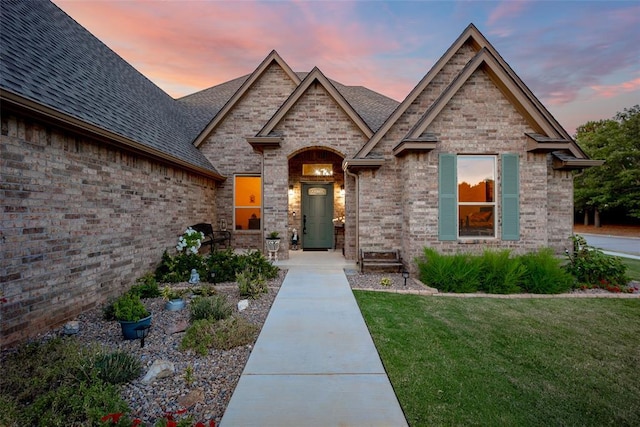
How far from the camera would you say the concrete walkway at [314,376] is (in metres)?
2.41

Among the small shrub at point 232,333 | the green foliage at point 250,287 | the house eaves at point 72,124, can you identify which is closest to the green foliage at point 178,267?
the green foliage at point 250,287

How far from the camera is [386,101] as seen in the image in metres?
14.3

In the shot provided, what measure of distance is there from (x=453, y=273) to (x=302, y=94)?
697 centimetres

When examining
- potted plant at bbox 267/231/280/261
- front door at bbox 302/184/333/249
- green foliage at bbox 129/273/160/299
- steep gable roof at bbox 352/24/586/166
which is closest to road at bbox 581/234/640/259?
steep gable roof at bbox 352/24/586/166

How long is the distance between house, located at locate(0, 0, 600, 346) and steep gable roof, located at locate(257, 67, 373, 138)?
46 millimetres

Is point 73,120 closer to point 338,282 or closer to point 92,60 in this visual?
point 92,60

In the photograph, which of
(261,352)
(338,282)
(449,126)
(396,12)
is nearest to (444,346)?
(261,352)

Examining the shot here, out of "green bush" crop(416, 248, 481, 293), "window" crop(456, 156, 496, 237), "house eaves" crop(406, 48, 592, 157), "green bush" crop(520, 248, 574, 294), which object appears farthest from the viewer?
"window" crop(456, 156, 496, 237)

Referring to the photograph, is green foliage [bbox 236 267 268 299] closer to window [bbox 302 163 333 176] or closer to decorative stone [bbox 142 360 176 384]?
decorative stone [bbox 142 360 176 384]

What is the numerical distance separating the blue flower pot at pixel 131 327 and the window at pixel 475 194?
7.00 meters

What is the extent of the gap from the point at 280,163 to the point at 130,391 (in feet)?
24.4

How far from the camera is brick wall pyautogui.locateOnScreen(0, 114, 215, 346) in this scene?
11.6 feet

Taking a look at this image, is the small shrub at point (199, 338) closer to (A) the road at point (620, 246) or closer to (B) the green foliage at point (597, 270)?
(B) the green foliage at point (597, 270)

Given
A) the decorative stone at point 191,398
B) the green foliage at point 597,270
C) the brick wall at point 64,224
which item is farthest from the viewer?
the green foliage at point 597,270
